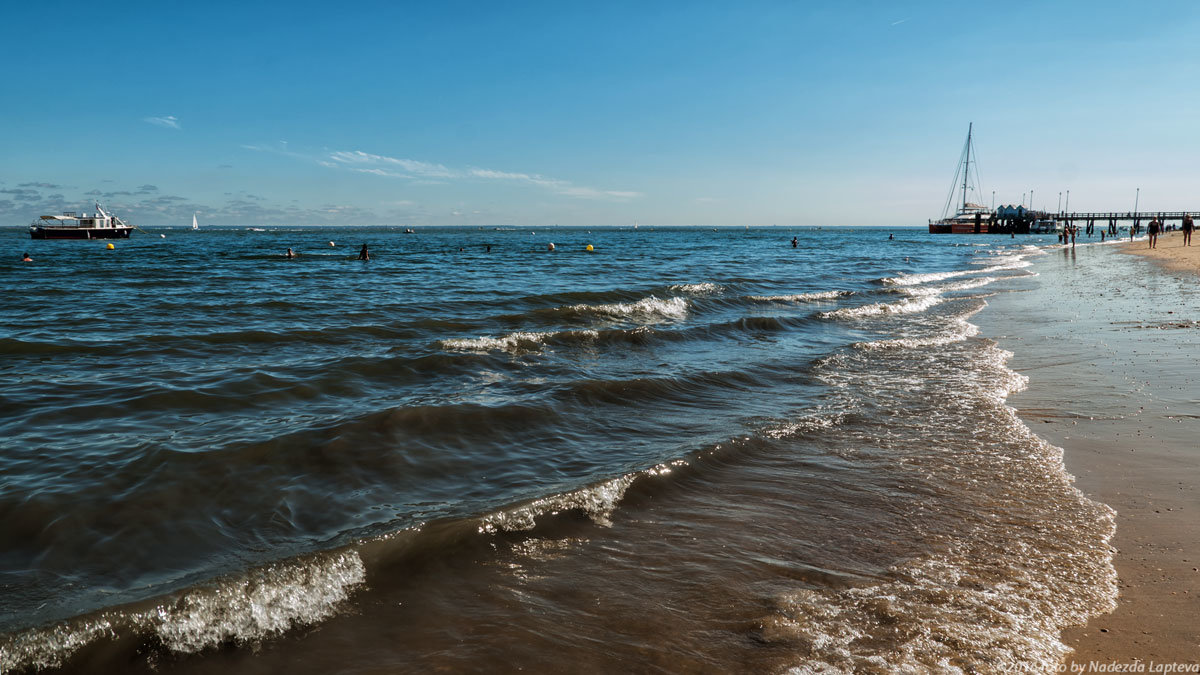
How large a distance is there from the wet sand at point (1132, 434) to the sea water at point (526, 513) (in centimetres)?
22

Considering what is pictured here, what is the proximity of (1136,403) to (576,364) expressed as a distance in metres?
7.95

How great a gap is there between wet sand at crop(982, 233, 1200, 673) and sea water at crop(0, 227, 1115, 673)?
22 cm

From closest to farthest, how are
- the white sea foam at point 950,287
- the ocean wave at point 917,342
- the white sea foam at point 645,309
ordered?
the ocean wave at point 917,342 < the white sea foam at point 645,309 < the white sea foam at point 950,287

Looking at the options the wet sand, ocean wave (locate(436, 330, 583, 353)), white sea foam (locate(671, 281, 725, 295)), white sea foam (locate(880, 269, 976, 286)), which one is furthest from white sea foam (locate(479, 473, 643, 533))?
white sea foam (locate(880, 269, 976, 286))

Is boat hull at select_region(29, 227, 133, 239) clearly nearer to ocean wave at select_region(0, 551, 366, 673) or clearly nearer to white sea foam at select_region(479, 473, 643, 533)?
ocean wave at select_region(0, 551, 366, 673)

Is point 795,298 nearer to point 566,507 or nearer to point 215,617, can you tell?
point 566,507

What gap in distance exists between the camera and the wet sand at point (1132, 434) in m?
3.39

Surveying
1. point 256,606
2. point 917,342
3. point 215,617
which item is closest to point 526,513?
point 256,606

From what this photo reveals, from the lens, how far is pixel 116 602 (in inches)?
152

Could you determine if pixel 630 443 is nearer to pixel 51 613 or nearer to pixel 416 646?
pixel 416 646

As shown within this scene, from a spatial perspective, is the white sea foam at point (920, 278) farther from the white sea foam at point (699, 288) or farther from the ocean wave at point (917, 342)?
the ocean wave at point (917, 342)

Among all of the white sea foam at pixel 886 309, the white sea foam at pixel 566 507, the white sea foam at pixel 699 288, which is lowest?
the white sea foam at pixel 566 507

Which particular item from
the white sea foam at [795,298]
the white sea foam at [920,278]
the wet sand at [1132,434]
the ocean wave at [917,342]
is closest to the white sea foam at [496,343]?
the ocean wave at [917,342]

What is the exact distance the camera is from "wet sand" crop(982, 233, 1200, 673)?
134 inches
